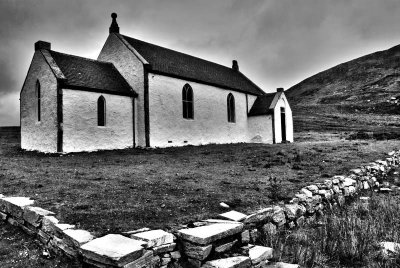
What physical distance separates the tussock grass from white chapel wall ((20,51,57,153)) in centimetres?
1635

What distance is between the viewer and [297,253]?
5.29 m

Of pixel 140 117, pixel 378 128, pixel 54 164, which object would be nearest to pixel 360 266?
pixel 54 164

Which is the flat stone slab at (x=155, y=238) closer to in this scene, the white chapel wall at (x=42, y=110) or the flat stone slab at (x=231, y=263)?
the flat stone slab at (x=231, y=263)

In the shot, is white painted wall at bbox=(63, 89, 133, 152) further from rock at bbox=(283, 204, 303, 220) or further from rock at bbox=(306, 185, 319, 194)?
rock at bbox=(283, 204, 303, 220)

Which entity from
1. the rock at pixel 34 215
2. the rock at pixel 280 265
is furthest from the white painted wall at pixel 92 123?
the rock at pixel 280 265

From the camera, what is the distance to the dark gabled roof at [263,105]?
3013cm

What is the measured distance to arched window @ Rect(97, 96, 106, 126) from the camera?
20047mm

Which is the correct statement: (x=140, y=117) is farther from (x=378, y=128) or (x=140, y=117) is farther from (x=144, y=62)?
(x=378, y=128)

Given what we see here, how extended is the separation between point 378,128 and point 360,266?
121ft

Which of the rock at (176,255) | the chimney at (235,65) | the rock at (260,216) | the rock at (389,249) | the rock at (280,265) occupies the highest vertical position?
the chimney at (235,65)

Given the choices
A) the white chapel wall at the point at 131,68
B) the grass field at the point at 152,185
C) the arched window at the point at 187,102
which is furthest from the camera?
the arched window at the point at 187,102

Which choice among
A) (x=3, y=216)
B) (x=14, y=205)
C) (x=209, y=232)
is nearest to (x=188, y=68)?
(x=3, y=216)

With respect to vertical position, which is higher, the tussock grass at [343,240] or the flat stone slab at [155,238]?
the flat stone slab at [155,238]

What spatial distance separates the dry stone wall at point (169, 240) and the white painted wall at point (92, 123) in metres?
12.2
